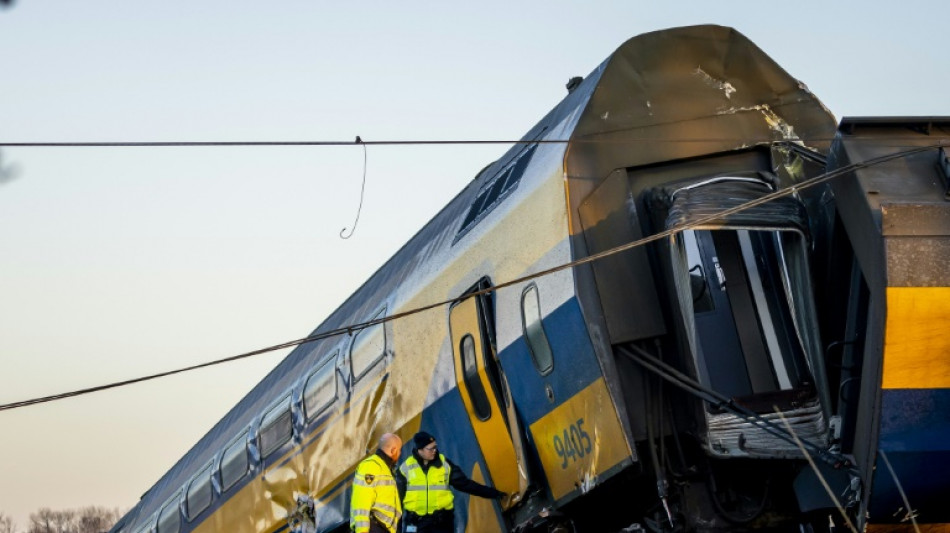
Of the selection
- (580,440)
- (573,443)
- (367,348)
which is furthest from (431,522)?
(367,348)

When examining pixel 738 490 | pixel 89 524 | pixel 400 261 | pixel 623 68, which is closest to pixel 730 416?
pixel 738 490

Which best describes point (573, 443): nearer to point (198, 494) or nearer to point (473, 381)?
point (473, 381)

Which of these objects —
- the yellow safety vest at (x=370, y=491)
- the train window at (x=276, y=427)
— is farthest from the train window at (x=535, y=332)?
the train window at (x=276, y=427)

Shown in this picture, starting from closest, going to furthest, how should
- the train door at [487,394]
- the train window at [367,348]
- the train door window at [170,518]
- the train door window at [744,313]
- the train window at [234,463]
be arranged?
the train door window at [744,313] < the train door at [487,394] < the train window at [367,348] < the train window at [234,463] < the train door window at [170,518]

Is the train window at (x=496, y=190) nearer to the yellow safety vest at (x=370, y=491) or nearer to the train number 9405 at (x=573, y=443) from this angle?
the train number 9405 at (x=573, y=443)

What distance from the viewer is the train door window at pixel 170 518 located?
1803 cm

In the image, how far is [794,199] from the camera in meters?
8.96

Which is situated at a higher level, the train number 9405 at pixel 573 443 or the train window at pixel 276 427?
the train window at pixel 276 427

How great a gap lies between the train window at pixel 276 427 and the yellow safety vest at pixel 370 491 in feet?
13.0

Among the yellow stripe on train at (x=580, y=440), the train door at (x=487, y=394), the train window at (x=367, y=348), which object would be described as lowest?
the yellow stripe on train at (x=580, y=440)

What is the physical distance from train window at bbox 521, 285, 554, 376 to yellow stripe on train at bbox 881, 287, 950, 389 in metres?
2.59

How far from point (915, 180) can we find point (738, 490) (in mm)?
2608


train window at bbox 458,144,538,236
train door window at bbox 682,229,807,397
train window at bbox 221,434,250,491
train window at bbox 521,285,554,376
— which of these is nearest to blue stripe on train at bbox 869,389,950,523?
train door window at bbox 682,229,807,397

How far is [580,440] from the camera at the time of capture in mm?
9219
